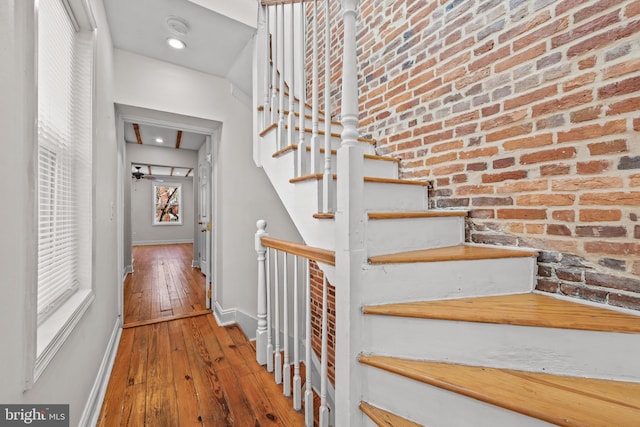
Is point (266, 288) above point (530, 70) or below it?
below

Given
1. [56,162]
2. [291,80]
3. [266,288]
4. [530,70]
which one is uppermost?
[291,80]

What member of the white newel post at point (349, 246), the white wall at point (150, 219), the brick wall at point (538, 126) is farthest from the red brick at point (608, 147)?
the white wall at point (150, 219)

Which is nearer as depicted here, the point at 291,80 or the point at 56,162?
the point at 56,162

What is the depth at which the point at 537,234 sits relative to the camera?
121 centimetres

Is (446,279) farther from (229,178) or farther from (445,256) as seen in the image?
(229,178)

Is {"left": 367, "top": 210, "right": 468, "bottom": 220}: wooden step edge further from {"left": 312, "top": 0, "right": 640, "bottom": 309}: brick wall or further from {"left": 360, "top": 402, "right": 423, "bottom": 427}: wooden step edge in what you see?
{"left": 360, "top": 402, "right": 423, "bottom": 427}: wooden step edge

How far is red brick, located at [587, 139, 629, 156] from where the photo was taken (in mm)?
979

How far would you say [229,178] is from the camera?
2766 millimetres

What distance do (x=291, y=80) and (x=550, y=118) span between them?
1323 mm

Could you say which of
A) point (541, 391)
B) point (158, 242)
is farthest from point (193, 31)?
point (158, 242)

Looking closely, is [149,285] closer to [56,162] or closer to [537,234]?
[56,162]

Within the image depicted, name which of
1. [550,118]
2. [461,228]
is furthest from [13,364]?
[550,118]

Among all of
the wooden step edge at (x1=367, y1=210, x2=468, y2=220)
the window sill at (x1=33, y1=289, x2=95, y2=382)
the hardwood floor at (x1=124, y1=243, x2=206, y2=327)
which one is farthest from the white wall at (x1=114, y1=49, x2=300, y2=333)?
the wooden step edge at (x1=367, y1=210, x2=468, y2=220)

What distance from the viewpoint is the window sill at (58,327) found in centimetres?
86
